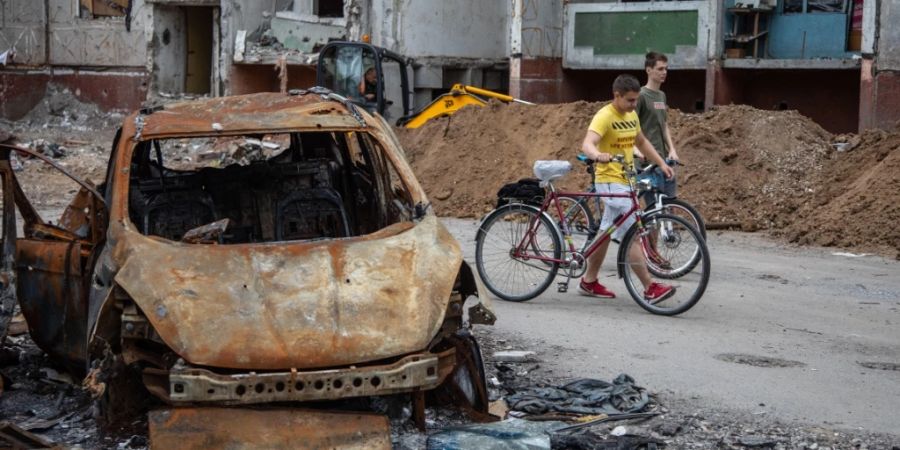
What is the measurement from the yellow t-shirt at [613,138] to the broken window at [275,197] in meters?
2.36

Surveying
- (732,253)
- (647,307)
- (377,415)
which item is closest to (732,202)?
(732,253)

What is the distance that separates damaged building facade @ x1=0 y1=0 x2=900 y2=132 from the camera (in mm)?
22141

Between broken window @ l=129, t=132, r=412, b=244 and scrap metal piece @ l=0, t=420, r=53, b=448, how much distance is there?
1646mm

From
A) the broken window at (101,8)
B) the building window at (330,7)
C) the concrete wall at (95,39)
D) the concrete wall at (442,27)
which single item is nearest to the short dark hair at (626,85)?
the concrete wall at (442,27)

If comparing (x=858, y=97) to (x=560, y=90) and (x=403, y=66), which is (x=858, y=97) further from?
(x=403, y=66)

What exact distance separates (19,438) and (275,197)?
2.59 metres

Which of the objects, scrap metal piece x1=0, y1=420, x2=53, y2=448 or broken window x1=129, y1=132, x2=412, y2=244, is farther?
A: broken window x1=129, y1=132, x2=412, y2=244

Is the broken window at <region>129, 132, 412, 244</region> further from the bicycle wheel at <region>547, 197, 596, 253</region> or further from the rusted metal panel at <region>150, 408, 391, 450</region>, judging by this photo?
the bicycle wheel at <region>547, 197, 596, 253</region>

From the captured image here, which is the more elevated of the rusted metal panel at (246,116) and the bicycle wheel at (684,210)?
the rusted metal panel at (246,116)

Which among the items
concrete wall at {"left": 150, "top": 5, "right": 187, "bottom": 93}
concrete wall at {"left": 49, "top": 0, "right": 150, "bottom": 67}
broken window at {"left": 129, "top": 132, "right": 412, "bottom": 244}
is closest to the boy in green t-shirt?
broken window at {"left": 129, "top": 132, "right": 412, "bottom": 244}

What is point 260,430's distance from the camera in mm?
5875

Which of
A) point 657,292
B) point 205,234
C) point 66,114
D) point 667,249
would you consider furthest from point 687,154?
point 66,114

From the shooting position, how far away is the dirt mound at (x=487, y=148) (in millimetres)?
17266

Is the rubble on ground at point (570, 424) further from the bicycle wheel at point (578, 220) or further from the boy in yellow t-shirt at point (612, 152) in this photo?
the bicycle wheel at point (578, 220)
